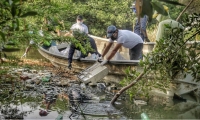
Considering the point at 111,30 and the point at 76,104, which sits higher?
the point at 111,30

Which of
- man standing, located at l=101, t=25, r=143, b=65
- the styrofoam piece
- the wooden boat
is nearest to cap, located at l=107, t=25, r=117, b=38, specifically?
man standing, located at l=101, t=25, r=143, b=65

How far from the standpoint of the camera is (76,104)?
5.10 metres

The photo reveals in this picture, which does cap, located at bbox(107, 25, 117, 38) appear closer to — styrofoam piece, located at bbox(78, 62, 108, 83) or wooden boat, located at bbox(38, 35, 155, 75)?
wooden boat, located at bbox(38, 35, 155, 75)

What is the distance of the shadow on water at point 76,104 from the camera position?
4449 mm

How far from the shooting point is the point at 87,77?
255 inches

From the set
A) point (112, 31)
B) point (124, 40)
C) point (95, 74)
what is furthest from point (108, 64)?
point (112, 31)

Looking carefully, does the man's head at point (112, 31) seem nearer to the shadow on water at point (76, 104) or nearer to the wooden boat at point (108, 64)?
the wooden boat at point (108, 64)

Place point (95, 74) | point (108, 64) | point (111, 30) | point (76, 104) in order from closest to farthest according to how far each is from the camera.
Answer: point (76, 104)
point (95, 74)
point (111, 30)
point (108, 64)

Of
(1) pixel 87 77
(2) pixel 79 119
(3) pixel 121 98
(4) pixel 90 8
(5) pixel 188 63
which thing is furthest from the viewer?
(4) pixel 90 8

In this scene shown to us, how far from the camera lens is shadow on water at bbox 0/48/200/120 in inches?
175

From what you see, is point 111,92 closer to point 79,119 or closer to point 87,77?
point 87,77

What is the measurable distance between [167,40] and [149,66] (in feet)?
1.40

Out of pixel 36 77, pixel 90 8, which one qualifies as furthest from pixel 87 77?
pixel 90 8

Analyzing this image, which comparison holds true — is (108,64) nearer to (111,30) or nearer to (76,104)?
(111,30)
